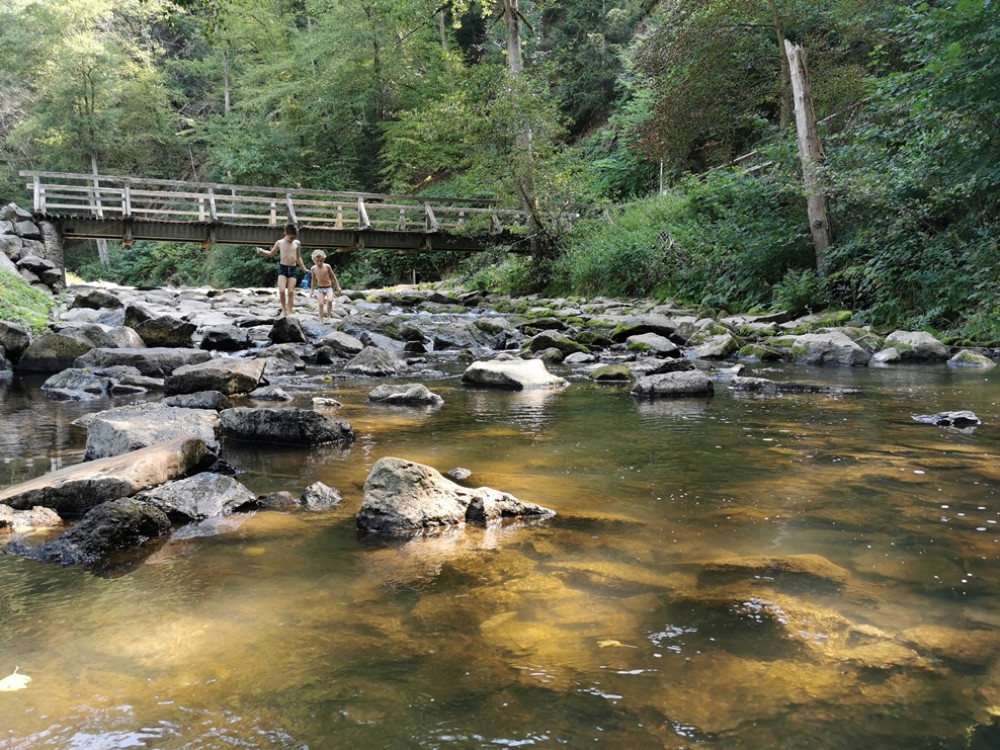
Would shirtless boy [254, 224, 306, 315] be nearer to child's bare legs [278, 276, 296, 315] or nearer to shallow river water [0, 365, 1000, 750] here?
child's bare legs [278, 276, 296, 315]

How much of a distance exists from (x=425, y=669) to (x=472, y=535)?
973mm

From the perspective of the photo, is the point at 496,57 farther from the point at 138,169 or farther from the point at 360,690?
the point at 360,690

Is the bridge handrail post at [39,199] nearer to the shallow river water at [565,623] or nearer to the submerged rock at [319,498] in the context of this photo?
the shallow river water at [565,623]

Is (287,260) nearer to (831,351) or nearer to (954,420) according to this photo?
(831,351)

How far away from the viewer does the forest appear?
9.06 m

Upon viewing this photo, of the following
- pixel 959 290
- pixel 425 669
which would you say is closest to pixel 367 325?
pixel 959 290

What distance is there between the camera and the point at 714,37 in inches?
552

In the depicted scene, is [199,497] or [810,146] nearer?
[199,497]

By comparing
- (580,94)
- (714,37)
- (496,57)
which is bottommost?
(714,37)

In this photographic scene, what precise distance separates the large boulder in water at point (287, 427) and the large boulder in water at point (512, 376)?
239cm

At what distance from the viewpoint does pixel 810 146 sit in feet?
36.9

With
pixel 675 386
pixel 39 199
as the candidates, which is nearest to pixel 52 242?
pixel 39 199

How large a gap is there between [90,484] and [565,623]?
6.99ft

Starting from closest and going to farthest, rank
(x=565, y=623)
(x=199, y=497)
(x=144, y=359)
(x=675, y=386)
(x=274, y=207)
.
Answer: (x=565, y=623) < (x=199, y=497) < (x=675, y=386) < (x=144, y=359) < (x=274, y=207)
